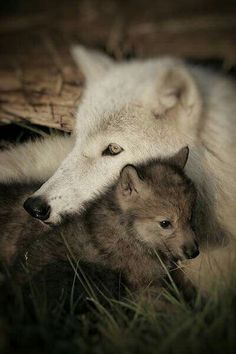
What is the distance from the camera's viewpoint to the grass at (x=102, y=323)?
8.26 ft

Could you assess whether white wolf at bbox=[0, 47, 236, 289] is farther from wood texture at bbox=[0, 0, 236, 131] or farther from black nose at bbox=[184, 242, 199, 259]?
black nose at bbox=[184, 242, 199, 259]

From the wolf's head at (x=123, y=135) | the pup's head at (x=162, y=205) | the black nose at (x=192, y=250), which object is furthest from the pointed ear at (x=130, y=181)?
the black nose at (x=192, y=250)

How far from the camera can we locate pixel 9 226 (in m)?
3.51

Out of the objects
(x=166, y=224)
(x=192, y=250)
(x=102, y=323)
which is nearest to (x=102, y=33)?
(x=166, y=224)

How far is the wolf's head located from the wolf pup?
105 millimetres

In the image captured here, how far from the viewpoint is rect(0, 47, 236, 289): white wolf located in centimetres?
322

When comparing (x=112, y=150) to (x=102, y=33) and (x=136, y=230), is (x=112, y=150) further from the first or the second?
(x=102, y=33)

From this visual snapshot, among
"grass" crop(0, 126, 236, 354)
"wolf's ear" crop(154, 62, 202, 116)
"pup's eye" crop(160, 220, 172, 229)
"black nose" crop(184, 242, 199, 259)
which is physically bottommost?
"grass" crop(0, 126, 236, 354)

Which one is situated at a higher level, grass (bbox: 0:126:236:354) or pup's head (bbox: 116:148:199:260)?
pup's head (bbox: 116:148:199:260)

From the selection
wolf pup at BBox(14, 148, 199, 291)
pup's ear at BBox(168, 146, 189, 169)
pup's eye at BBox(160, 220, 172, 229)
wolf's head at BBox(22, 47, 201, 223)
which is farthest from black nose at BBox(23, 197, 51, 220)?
pup's ear at BBox(168, 146, 189, 169)

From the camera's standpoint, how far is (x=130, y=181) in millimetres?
3119

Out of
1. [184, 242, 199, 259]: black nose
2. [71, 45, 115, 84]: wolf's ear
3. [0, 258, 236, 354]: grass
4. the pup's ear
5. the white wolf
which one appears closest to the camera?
[0, 258, 236, 354]: grass

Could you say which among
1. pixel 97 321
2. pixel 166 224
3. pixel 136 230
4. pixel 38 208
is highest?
pixel 166 224

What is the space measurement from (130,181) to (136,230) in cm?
29
